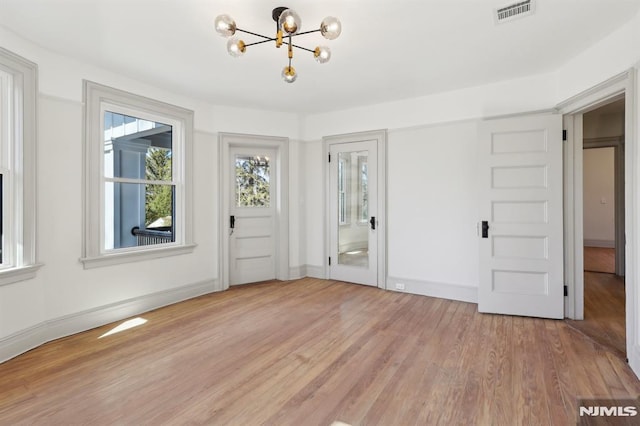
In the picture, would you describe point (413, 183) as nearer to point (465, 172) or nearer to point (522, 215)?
point (465, 172)

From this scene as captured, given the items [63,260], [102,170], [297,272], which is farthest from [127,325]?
[297,272]

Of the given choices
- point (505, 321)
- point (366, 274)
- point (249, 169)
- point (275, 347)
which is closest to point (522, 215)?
point (505, 321)

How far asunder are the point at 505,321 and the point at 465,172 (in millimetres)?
1739

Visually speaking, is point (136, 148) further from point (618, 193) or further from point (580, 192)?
point (618, 193)

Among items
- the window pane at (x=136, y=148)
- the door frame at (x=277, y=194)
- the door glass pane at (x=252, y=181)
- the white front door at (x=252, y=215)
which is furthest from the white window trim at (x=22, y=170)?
the door glass pane at (x=252, y=181)

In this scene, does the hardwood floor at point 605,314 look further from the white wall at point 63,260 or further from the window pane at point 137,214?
the window pane at point 137,214

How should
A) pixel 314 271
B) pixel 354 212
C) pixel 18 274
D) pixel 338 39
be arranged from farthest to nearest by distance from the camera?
pixel 314 271
pixel 354 212
pixel 338 39
pixel 18 274

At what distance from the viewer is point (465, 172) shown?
4012mm

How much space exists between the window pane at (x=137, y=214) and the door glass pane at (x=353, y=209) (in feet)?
7.80

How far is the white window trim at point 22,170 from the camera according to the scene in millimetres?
2709

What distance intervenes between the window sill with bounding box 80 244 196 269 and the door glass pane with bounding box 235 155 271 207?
1.08 metres

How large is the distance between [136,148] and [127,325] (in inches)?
77.2

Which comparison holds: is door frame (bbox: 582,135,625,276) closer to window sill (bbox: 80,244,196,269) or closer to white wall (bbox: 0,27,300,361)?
window sill (bbox: 80,244,196,269)

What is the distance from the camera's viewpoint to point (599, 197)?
7496 millimetres
